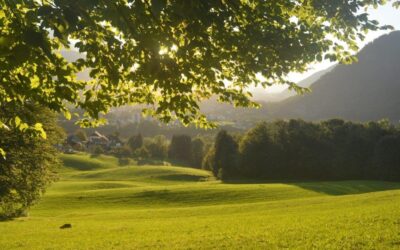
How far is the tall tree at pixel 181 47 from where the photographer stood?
9.70 metres

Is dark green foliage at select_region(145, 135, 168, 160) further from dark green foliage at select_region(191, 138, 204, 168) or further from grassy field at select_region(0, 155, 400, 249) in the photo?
grassy field at select_region(0, 155, 400, 249)

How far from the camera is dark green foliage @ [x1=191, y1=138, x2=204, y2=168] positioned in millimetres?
166375

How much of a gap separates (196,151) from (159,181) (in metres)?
62.4

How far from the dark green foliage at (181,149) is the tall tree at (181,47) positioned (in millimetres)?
160505

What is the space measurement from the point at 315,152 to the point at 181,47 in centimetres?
9550

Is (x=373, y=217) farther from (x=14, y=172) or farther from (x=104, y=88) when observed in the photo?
(x=14, y=172)

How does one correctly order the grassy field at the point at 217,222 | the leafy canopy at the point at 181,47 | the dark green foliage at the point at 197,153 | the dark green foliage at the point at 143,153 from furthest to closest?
the dark green foliage at the point at 143,153 < the dark green foliage at the point at 197,153 < the grassy field at the point at 217,222 < the leafy canopy at the point at 181,47

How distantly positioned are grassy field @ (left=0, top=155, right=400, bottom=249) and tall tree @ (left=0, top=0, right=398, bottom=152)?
31.5 ft

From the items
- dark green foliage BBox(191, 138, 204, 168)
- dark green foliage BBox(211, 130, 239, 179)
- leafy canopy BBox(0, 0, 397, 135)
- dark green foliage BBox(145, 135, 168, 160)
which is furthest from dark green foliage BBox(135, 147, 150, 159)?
leafy canopy BBox(0, 0, 397, 135)

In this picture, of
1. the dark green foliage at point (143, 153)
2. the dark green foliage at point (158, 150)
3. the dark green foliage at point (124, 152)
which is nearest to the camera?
the dark green foliage at point (143, 153)

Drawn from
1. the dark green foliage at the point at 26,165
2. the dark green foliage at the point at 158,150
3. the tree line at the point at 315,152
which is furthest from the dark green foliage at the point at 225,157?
the dark green foliage at the point at 158,150

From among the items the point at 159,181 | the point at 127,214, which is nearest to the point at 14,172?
the point at 127,214

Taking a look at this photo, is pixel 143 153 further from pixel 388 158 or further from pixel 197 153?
pixel 388 158

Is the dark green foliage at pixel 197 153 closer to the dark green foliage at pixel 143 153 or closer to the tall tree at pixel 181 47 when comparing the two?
the dark green foliage at pixel 143 153
